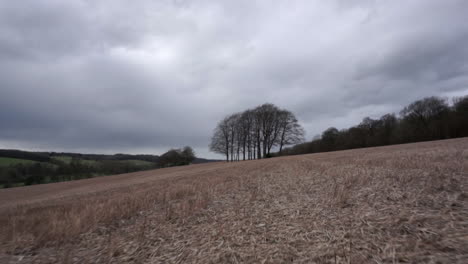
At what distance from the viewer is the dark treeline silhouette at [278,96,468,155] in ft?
122

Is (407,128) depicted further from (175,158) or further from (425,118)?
(175,158)

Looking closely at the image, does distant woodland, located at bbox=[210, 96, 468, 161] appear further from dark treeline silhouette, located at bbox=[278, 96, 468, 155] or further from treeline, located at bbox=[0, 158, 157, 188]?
treeline, located at bbox=[0, 158, 157, 188]

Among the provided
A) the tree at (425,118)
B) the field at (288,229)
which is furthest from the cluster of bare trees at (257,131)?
the field at (288,229)

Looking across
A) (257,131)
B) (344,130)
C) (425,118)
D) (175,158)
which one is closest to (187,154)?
(175,158)

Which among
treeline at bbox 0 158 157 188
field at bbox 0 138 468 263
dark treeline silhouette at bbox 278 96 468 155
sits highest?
dark treeline silhouette at bbox 278 96 468 155

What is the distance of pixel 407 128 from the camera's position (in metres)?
41.4

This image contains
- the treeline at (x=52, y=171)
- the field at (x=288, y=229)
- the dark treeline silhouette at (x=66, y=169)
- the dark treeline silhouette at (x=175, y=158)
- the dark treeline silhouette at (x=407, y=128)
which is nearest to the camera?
the field at (x=288, y=229)

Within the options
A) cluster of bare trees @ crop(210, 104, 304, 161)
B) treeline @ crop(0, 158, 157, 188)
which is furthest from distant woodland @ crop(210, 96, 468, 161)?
treeline @ crop(0, 158, 157, 188)

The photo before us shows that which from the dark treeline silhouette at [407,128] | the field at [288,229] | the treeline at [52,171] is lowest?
the treeline at [52,171]

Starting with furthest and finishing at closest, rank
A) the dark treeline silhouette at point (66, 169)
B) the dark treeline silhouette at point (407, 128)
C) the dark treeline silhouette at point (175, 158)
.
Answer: the dark treeline silhouette at point (175, 158)
the dark treeline silhouette at point (66, 169)
the dark treeline silhouette at point (407, 128)

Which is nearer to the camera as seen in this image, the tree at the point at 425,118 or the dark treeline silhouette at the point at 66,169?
the tree at the point at 425,118

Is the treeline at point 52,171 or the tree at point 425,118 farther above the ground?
the tree at point 425,118

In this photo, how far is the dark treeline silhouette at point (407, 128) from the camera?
122ft

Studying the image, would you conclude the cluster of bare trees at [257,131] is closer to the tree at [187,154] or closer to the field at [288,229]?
the tree at [187,154]
